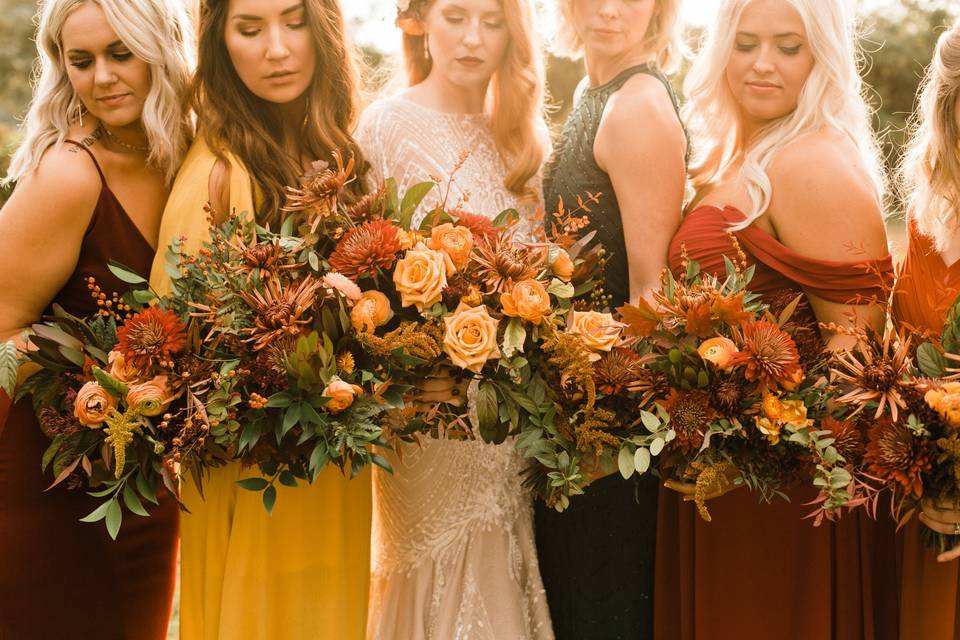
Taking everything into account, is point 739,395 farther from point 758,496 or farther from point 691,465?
point 758,496

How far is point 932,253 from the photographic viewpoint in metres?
3.57

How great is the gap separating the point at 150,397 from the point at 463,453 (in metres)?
1.27

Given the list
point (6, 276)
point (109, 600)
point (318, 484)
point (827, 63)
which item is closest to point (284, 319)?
point (318, 484)

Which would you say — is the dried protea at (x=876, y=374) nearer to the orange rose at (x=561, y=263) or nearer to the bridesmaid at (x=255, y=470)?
the orange rose at (x=561, y=263)

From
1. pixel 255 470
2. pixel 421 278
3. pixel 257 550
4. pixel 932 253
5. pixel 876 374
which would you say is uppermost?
pixel 932 253

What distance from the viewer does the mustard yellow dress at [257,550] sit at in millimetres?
3459

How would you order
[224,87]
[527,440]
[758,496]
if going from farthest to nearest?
[224,87] → [758,496] → [527,440]

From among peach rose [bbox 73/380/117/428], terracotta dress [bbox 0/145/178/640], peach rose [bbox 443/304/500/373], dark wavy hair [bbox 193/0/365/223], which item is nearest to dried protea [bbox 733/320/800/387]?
peach rose [bbox 443/304/500/373]

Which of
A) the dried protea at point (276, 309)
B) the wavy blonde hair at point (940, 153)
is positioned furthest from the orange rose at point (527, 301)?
the wavy blonde hair at point (940, 153)

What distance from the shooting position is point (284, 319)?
2939mm

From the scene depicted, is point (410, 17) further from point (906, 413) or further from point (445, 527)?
point (906, 413)

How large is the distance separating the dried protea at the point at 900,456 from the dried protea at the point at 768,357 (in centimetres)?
32

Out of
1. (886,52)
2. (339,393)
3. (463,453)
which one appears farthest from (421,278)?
(886,52)

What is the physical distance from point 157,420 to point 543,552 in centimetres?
163
